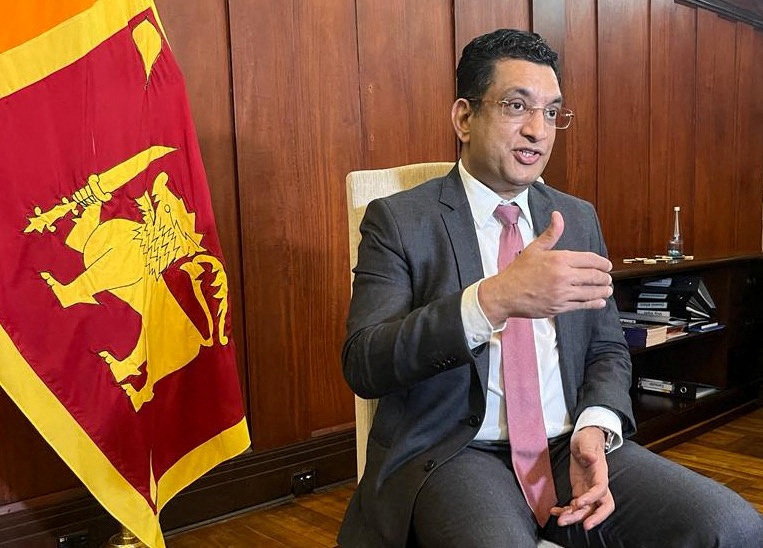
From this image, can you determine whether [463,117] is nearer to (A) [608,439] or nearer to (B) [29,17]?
(A) [608,439]

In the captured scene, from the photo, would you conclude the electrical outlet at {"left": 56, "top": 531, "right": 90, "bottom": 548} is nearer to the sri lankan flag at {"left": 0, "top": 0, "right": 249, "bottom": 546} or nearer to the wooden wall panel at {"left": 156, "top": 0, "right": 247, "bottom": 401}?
the sri lankan flag at {"left": 0, "top": 0, "right": 249, "bottom": 546}

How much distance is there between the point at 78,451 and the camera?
1669 millimetres

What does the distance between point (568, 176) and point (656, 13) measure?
1258 millimetres

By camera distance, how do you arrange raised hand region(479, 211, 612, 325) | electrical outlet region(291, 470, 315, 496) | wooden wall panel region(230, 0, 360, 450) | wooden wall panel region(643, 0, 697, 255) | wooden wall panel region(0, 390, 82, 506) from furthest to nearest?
wooden wall panel region(643, 0, 697, 255) → electrical outlet region(291, 470, 315, 496) → wooden wall panel region(230, 0, 360, 450) → wooden wall panel region(0, 390, 82, 506) → raised hand region(479, 211, 612, 325)

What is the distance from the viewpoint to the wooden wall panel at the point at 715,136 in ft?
15.3

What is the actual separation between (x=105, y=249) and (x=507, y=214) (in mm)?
946

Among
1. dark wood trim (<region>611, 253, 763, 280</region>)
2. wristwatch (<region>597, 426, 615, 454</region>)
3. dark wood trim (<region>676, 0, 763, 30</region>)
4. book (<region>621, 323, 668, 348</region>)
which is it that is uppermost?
dark wood trim (<region>676, 0, 763, 30</region>)

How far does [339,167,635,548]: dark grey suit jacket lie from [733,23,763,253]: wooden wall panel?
4066 millimetres

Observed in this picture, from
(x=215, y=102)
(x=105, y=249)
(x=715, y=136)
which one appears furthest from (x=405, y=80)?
(x=715, y=136)

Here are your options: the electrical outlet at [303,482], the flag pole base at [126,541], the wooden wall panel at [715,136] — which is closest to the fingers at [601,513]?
the flag pole base at [126,541]

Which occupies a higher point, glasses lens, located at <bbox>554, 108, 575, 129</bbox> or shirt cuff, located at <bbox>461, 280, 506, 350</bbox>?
glasses lens, located at <bbox>554, 108, 575, 129</bbox>

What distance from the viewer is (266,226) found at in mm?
2619

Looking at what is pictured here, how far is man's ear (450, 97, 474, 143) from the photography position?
1610 mm

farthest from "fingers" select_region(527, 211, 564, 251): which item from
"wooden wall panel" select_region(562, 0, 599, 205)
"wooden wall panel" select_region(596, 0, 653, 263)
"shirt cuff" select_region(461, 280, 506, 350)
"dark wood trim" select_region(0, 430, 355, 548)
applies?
"wooden wall panel" select_region(596, 0, 653, 263)
